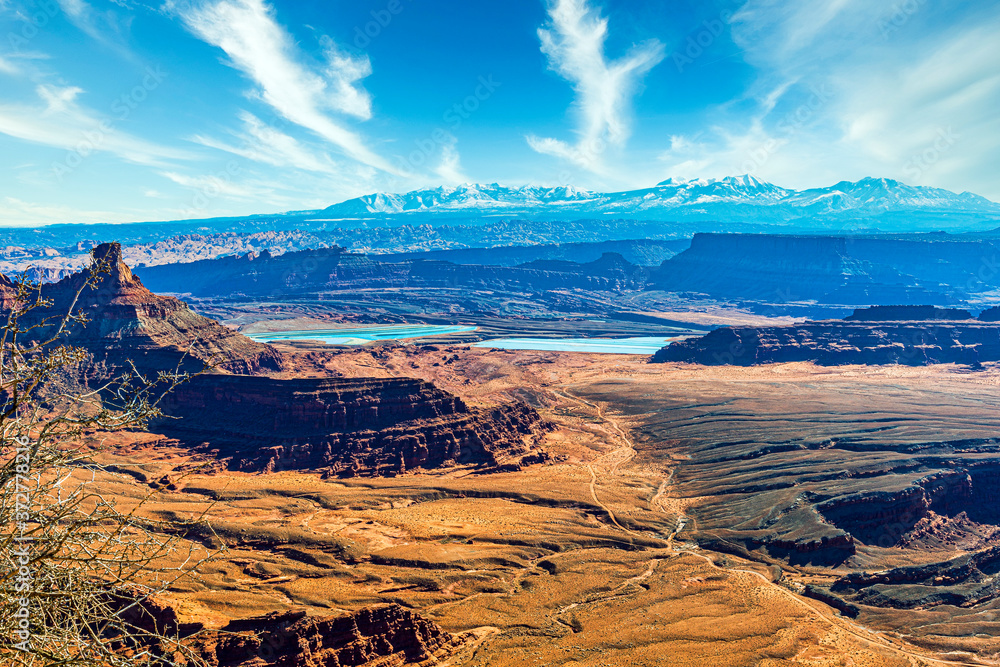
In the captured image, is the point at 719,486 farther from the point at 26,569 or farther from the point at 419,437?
the point at 26,569

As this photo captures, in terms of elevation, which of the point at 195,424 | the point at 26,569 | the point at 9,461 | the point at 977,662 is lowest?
A: the point at 977,662

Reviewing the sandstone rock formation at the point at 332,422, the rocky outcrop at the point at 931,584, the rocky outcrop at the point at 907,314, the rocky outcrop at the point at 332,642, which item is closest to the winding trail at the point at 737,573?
the rocky outcrop at the point at 931,584

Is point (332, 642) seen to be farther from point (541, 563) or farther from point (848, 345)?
point (848, 345)

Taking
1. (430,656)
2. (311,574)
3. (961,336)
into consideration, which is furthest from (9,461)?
(961,336)


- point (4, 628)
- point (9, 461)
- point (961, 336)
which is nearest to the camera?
point (4, 628)

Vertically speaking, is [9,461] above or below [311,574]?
above

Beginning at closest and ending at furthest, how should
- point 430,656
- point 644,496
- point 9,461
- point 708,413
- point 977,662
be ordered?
point 9,461 → point 430,656 → point 977,662 → point 644,496 → point 708,413

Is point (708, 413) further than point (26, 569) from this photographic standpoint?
Yes
